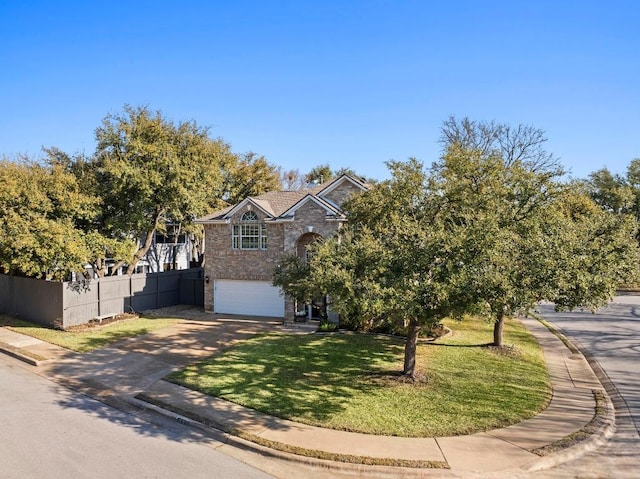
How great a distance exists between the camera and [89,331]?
763 inches

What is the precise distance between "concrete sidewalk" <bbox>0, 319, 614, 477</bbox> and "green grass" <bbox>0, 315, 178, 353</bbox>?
79 cm

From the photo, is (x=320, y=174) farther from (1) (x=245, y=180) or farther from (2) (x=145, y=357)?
(2) (x=145, y=357)

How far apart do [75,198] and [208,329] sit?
9174mm

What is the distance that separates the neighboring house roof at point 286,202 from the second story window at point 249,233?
0.63 metres

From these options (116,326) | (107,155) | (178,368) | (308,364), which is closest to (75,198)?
(107,155)

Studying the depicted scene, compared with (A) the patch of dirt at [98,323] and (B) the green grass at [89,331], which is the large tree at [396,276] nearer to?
(B) the green grass at [89,331]

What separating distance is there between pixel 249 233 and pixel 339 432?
15.4 metres

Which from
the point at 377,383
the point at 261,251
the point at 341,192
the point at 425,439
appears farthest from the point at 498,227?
the point at 261,251

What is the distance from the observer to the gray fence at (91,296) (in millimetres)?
20047

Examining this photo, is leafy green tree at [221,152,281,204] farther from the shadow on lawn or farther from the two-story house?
the shadow on lawn

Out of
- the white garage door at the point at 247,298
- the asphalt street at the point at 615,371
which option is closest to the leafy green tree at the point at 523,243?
the asphalt street at the point at 615,371

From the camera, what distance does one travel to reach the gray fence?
65.8 ft

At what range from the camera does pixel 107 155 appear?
23906 mm

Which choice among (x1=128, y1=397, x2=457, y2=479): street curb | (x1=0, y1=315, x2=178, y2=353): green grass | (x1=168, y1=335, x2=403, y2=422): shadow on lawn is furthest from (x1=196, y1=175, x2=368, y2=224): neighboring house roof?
(x1=128, y1=397, x2=457, y2=479): street curb
